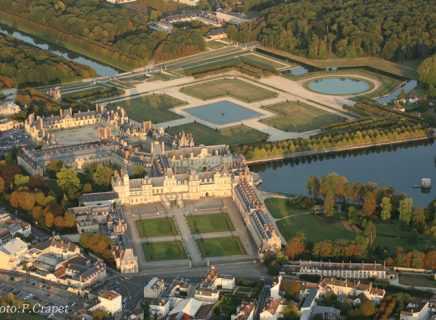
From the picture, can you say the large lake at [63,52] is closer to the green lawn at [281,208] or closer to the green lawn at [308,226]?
the green lawn at [281,208]

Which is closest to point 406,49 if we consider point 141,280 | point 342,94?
point 342,94

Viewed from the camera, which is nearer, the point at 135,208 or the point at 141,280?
the point at 141,280

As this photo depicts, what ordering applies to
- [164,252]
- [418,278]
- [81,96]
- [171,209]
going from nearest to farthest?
[418,278]
[164,252]
[171,209]
[81,96]

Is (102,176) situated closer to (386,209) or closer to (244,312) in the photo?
(386,209)

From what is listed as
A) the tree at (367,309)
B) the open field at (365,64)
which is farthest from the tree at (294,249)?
the open field at (365,64)

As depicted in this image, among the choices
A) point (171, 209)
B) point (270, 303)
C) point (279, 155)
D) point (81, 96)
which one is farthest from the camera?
point (81, 96)

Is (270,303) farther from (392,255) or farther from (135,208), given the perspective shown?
(135,208)

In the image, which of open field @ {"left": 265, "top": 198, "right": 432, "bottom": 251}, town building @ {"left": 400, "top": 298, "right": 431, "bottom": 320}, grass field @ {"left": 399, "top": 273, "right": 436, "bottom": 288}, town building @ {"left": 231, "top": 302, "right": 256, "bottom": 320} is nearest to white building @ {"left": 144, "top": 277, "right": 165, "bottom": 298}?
town building @ {"left": 231, "top": 302, "right": 256, "bottom": 320}
